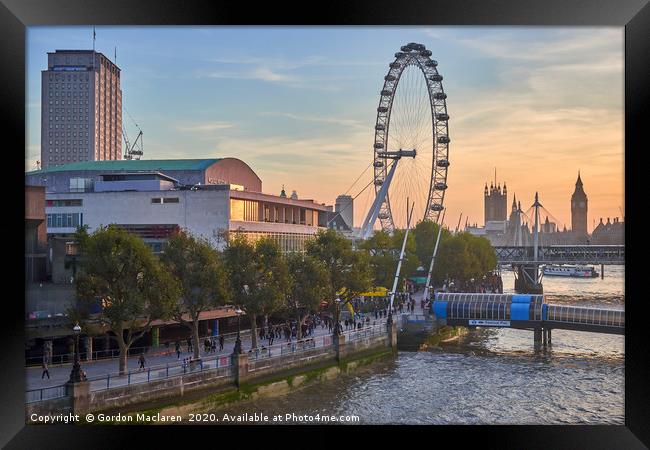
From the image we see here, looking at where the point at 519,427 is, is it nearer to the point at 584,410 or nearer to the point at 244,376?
the point at 584,410

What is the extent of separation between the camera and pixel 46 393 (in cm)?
1579

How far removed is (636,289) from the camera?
44.5ft

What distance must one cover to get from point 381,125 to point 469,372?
2019 centimetres

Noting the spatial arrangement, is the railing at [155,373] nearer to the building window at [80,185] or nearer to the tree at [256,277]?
the tree at [256,277]

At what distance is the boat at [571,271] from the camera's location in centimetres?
8588

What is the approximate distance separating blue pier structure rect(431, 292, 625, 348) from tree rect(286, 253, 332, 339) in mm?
7535

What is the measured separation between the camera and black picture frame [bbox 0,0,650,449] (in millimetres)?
13164

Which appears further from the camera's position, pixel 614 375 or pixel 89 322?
pixel 614 375

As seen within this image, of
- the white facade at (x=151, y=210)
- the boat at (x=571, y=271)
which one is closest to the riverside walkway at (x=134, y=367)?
the white facade at (x=151, y=210)

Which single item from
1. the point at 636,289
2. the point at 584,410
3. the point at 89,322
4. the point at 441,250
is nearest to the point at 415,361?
the point at 584,410

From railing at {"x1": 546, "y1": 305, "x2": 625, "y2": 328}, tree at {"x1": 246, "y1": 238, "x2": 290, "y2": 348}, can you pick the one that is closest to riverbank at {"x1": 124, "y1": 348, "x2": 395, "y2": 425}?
tree at {"x1": 246, "y1": 238, "x2": 290, "y2": 348}

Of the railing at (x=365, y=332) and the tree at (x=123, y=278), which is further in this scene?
the railing at (x=365, y=332)

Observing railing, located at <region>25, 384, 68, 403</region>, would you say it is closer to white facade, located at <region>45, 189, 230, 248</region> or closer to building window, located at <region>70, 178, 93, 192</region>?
white facade, located at <region>45, 189, 230, 248</region>

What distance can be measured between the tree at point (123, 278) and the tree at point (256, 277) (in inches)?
162
